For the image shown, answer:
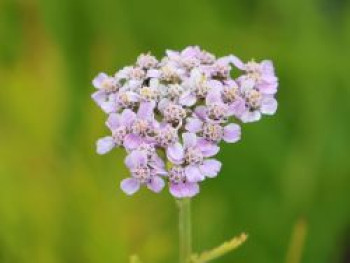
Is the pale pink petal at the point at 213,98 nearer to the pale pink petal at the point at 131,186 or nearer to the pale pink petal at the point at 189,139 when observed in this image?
the pale pink petal at the point at 189,139

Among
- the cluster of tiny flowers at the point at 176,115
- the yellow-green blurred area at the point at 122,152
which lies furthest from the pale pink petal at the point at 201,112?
the yellow-green blurred area at the point at 122,152

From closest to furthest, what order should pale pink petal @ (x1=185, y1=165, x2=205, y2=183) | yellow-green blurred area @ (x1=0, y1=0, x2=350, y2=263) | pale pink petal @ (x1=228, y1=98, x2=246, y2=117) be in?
1. pale pink petal @ (x1=185, y1=165, x2=205, y2=183)
2. pale pink petal @ (x1=228, y1=98, x2=246, y2=117)
3. yellow-green blurred area @ (x1=0, y1=0, x2=350, y2=263)

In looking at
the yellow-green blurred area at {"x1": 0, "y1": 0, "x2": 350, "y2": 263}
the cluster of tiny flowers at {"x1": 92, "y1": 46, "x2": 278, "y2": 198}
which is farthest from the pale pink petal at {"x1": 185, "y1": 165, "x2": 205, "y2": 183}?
the yellow-green blurred area at {"x1": 0, "y1": 0, "x2": 350, "y2": 263}

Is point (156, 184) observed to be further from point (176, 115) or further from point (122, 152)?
point (122, 152)

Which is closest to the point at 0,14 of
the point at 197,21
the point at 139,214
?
the point at 197,21

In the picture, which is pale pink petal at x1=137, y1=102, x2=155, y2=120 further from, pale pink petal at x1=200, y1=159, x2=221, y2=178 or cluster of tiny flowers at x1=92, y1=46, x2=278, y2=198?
pale pink petal at x1=200, y1=159, x2=221, y2=178

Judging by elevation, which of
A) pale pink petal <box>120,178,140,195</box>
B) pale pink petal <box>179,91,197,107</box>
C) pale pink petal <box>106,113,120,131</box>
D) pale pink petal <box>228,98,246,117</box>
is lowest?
pale pink petal <box>120,178,140,195</box>

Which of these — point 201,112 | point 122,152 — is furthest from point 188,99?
point 122,152
